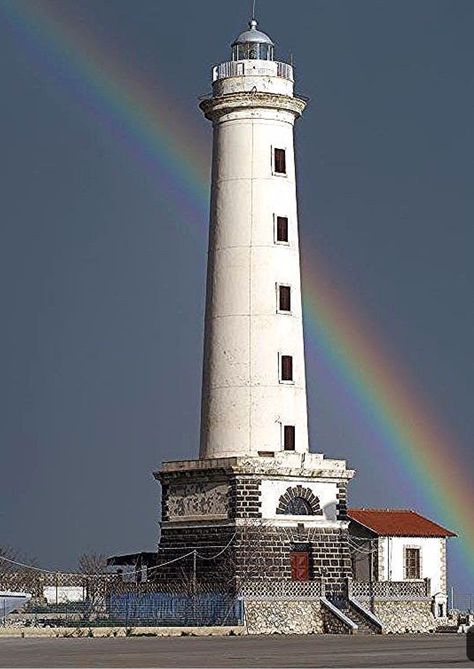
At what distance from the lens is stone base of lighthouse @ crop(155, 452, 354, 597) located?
187 feet

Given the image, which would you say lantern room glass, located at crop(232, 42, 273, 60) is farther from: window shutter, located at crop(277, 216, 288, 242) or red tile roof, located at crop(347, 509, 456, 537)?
red tile roof, located at crop(347, 509, 456, 537)

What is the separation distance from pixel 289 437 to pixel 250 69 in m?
13.1

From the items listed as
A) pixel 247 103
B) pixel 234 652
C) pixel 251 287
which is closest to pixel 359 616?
pixel 251 287

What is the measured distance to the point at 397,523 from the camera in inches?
2992

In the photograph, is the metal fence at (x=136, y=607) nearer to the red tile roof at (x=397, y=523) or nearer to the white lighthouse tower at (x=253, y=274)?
the white lighthouse tower at (x=253, y=274)

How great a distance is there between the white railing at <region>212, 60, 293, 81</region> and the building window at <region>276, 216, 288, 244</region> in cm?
522

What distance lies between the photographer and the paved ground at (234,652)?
104ft

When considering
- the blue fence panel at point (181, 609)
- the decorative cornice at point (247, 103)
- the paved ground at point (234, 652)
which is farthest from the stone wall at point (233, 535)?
the decorative cornice at point (247, 103)

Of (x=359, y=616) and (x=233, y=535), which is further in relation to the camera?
(x=233, y=535)

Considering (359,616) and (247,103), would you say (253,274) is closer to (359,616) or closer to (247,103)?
(247,103)

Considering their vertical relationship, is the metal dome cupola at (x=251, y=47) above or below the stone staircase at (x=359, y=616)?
above

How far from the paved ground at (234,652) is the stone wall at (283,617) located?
4926mm

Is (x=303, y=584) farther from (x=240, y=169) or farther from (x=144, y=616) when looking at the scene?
(x=240, y=169)

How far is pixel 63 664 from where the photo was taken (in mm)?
31078
